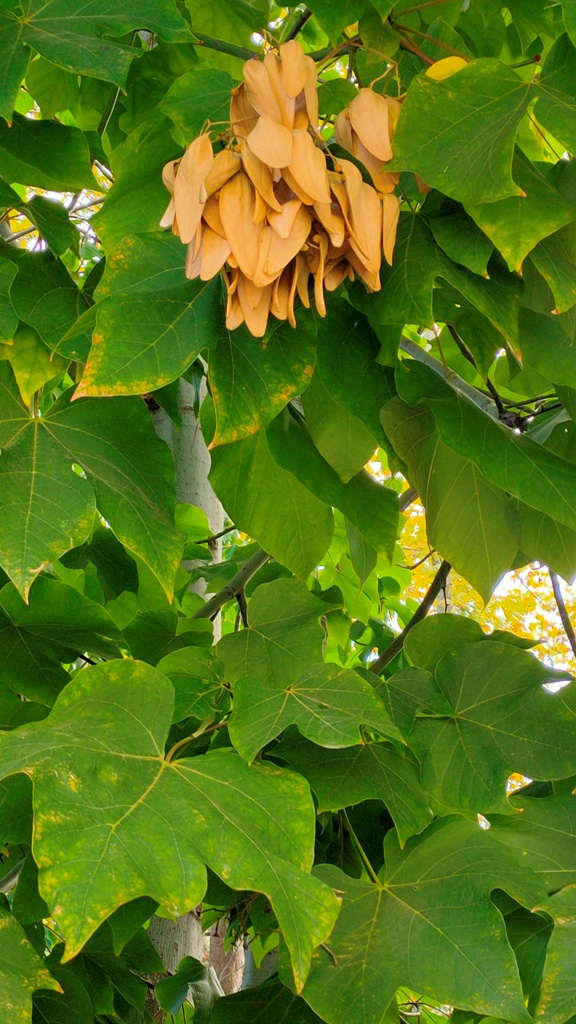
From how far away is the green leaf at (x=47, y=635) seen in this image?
0.60m

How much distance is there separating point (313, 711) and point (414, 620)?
0.89ft

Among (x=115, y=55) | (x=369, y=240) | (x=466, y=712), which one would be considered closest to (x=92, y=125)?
(x=115, y=55)

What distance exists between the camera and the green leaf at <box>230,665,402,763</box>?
0.45 m

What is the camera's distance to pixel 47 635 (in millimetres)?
612

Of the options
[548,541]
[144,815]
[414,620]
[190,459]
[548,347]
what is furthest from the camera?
[190,459]

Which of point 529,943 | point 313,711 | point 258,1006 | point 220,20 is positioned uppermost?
point 220,20

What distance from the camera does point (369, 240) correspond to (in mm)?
425

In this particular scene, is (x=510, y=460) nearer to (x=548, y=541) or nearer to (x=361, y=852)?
(x=548, y=541)

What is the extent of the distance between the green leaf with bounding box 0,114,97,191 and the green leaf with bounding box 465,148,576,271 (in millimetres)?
246

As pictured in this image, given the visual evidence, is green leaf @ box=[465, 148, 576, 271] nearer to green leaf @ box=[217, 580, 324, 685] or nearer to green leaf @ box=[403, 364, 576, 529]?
green leaf @ box=[403, 364, 576, 529]

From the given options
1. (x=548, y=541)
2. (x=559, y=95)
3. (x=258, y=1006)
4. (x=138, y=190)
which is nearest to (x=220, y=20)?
(x=138, y=190)

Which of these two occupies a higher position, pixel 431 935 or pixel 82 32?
pixel 82 32

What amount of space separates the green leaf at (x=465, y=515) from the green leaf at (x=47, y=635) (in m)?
0.23

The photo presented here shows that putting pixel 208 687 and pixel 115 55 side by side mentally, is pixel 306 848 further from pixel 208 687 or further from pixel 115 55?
pixel 115 55
